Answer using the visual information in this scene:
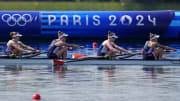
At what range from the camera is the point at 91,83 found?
684 inches

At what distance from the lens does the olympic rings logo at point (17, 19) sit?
114 feet

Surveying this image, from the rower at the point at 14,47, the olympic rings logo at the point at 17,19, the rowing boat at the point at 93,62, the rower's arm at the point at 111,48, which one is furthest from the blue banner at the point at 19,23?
the rowing boat at the point at 93,62

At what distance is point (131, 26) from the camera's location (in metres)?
35.1

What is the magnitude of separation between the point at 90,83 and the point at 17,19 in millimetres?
18086

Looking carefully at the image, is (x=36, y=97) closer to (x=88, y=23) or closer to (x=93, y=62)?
(x=93, y=62)

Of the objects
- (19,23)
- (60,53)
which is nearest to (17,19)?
(19,23)

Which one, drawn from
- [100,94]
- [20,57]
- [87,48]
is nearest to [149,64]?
[20,57]

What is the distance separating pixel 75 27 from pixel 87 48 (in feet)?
13.8

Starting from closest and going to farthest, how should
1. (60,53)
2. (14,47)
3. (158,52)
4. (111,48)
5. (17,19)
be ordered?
(158,52), (111,48), (60,53), (14,47), (17,19)

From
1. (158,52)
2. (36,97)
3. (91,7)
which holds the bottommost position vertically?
(36,97)

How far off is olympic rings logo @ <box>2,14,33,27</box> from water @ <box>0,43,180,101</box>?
13.2 meters

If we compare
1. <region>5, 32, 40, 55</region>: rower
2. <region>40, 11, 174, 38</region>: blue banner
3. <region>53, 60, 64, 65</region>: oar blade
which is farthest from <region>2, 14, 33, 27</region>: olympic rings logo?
<region>53, 60, 64, 65</region>: oar blade

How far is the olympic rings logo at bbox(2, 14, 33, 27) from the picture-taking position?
34750mm

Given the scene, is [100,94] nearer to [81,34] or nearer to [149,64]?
[149,64]
